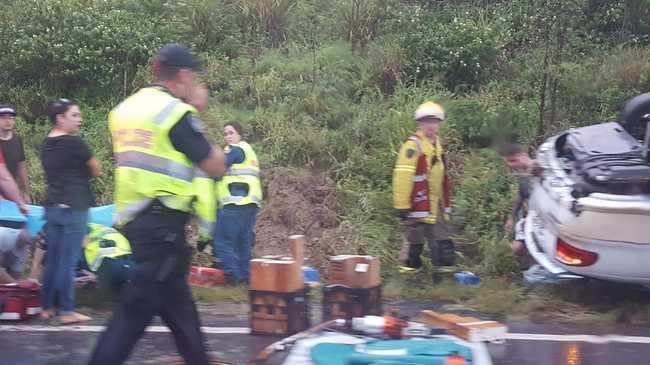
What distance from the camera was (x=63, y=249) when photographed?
6.57 meters

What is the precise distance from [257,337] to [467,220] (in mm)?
3375

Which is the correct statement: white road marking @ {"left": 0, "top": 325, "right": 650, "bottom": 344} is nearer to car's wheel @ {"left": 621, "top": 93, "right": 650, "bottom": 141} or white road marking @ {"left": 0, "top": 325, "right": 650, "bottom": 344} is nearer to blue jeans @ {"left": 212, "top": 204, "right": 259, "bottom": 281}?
blue jeans @ {"left": 212, "top": 204, "right": 259, "bottom": 281}

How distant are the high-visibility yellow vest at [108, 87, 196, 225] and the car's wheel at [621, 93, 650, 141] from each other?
4.21 m

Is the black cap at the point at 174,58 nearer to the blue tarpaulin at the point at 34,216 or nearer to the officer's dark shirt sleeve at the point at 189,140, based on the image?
the officer's dark shirt sleeve at the point at 189,140

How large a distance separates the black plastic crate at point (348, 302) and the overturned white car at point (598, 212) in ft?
4.42

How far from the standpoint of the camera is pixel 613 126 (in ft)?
24.7

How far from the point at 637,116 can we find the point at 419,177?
5.72ft

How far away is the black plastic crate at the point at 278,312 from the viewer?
610 cm

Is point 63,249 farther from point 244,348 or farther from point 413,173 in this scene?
point 413,173

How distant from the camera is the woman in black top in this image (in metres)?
6.52

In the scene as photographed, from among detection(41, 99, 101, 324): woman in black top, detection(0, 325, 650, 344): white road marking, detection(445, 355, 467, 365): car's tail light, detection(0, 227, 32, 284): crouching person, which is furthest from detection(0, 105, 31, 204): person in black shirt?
detection(445, 355, 467, 365): car's tail light

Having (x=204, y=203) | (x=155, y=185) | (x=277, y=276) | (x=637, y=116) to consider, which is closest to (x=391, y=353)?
(x=204, y=203)

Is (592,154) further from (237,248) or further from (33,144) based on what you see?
(33,144)

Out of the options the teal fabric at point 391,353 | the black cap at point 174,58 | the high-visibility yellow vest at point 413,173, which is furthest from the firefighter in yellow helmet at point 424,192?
the black cap at point 174,58
